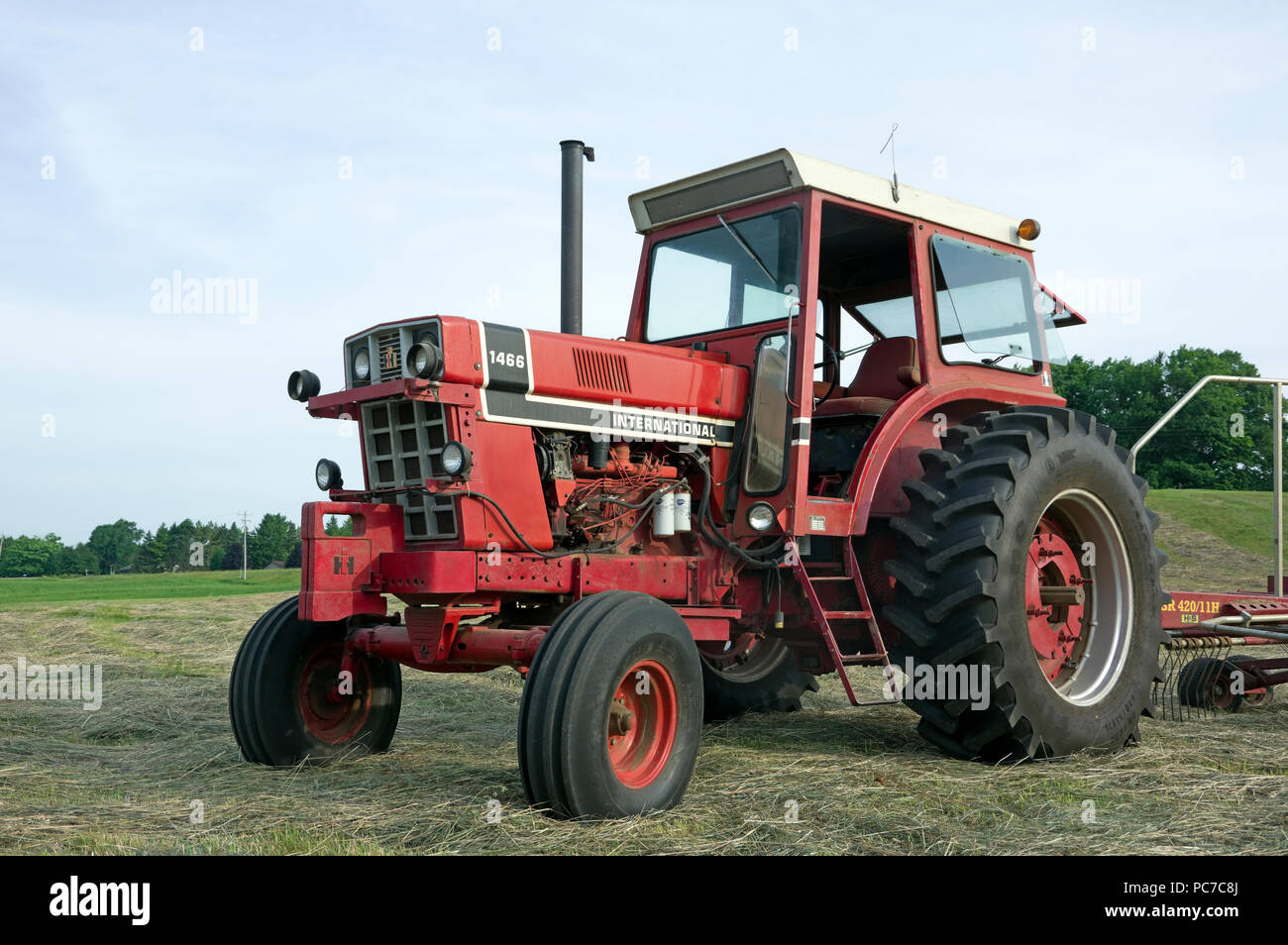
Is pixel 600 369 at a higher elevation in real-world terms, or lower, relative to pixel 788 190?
lower

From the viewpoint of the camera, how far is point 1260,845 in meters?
3.99

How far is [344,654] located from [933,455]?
3179mm

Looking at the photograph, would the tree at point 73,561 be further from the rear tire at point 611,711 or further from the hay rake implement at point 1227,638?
the rear tire at point 611,711

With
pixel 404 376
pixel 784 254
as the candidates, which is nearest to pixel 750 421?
pixel 784 254

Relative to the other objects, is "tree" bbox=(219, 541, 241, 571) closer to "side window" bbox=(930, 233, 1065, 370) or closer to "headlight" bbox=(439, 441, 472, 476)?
"side window" bbox=(930, 233, 1065, 370)

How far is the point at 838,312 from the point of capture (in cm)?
741

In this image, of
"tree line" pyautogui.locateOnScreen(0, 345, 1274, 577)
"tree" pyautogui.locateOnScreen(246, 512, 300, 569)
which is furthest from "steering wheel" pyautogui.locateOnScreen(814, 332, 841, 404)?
"tree" pyautogui.locateOnScreen(246, 512, 300, 569)

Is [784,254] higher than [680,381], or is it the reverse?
[784,254]

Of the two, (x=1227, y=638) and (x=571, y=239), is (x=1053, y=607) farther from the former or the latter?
(x=571, y=239)

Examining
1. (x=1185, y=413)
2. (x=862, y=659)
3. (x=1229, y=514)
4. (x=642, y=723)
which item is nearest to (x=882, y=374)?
(x=862, y=659)

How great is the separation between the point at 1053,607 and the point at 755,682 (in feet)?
6.30

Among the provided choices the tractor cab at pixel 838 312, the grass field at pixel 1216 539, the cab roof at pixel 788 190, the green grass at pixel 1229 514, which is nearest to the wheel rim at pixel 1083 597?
the tractor cab at pixel 838 312

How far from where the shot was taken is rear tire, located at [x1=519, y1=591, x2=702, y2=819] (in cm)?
417
